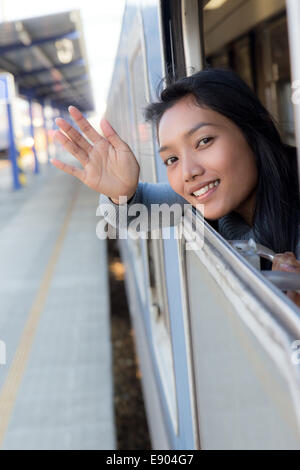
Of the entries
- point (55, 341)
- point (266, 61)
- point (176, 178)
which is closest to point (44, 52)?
point (55, 341)

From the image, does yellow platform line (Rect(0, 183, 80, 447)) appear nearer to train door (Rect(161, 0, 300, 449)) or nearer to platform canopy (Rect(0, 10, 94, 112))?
train door (Rect(161, 0, 300, 449))

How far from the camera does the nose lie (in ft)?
3.96

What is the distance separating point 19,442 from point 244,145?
2.89 m

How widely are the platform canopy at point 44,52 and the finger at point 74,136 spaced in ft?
28.0

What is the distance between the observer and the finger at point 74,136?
1.39 m

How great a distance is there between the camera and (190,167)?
1.22m

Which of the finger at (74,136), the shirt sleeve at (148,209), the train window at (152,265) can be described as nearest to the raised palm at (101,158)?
the finger at (74,136)

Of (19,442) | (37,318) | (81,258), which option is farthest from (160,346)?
(81,258)

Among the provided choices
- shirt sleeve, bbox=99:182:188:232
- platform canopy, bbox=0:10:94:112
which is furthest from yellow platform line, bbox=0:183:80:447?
platform canopy, bbox=0:10:94:112

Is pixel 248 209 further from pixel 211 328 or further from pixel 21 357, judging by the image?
pixel 21 357

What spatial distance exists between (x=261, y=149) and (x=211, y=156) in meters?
0.12

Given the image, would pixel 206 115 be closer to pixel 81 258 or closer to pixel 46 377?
pixel 46 377

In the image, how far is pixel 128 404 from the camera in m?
4.81

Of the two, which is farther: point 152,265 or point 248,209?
point 152,265
